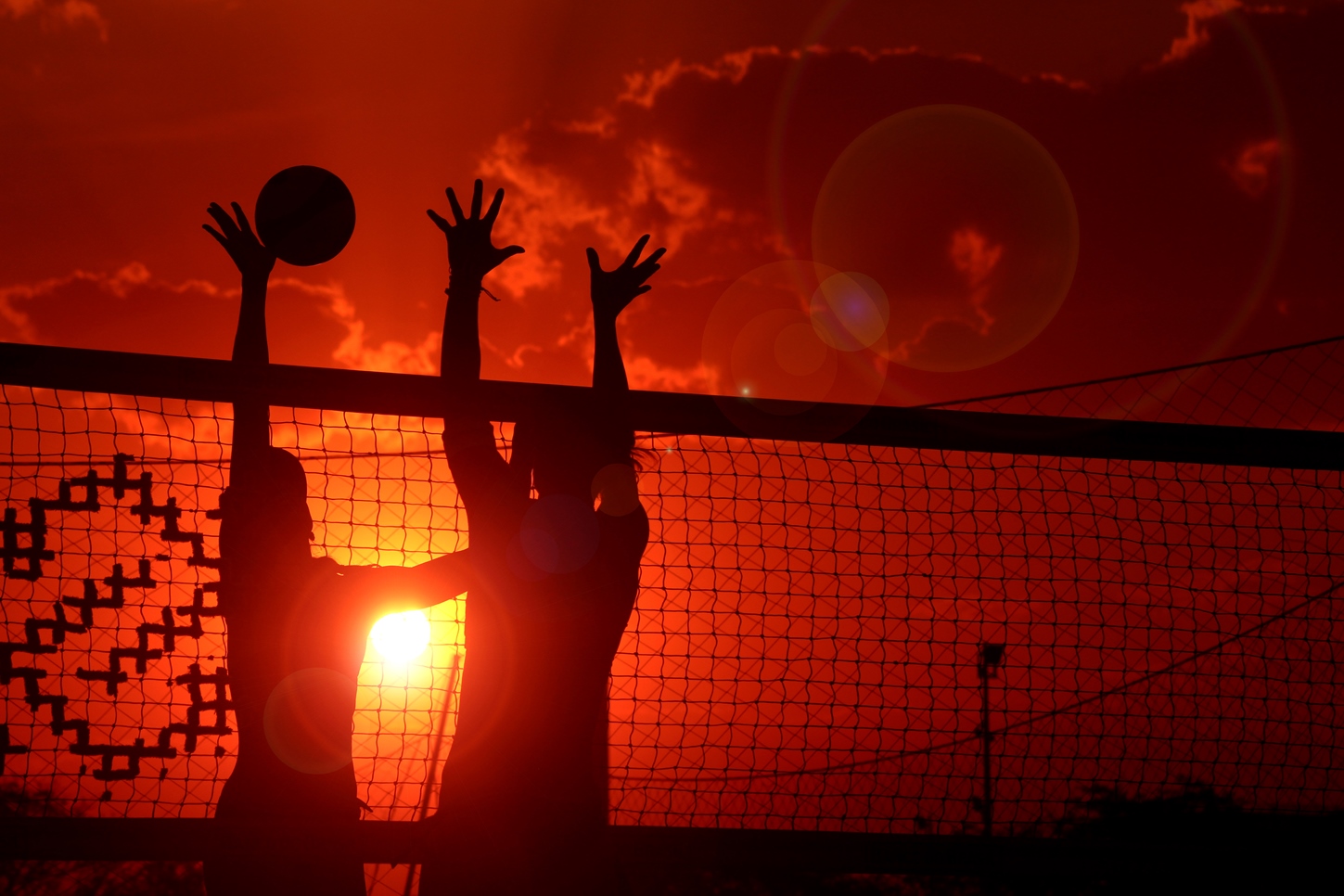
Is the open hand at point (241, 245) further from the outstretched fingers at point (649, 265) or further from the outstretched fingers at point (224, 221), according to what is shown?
the outstretched fingers at point (649, 265)

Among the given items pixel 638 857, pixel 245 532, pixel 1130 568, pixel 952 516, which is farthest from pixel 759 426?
pixel 1130 568

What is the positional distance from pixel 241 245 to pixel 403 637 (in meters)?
1.82

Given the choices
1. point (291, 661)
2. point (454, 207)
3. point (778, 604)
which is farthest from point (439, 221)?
point (778, 604)

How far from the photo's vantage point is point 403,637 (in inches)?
150

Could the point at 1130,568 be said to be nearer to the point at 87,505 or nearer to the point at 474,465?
the point at 474,465

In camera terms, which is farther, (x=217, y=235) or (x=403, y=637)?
(x=403, y=637)

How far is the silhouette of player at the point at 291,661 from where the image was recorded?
88.2 inches

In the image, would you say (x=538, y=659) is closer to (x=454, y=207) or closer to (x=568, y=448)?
(x=568, y=448)

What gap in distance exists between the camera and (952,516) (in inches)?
201

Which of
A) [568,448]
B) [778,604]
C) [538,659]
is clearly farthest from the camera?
[778,604]

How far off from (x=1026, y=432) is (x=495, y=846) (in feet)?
8.12

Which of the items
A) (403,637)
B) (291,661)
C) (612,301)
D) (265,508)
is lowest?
(403,637)

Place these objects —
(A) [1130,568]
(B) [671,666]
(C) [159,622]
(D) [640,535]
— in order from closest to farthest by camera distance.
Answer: (D) [640,535]
(C) [159,622]
(B) [671,666]
(A) [1130,568]

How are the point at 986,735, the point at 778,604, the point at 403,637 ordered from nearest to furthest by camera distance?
the point at 403,637 → the point at 986,735 → the point at 778,604
